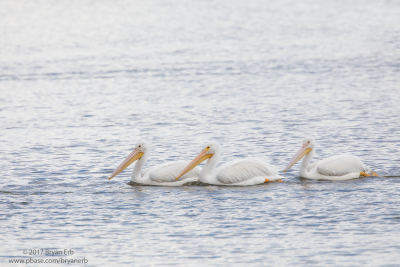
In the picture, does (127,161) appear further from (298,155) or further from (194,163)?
(298,155)

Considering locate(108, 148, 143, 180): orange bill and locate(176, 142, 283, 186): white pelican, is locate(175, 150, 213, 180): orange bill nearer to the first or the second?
locate(176, 142, 283, 186): white pelican

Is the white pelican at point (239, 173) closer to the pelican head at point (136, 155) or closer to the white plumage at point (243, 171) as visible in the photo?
the white plumage at point (243, 171)

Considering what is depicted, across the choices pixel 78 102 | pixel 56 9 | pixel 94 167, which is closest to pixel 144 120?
pixel 78 102

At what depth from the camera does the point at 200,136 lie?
13.5 m

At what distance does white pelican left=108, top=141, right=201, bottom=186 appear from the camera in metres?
9.99

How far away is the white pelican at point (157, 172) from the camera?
9.99 meters

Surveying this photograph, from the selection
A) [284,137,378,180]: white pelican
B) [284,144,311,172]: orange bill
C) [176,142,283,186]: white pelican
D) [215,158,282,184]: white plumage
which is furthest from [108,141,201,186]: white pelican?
[284,137,378,180]: white pelican

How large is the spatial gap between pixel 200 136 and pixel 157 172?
361cm

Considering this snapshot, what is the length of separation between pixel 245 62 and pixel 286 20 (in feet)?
42.3

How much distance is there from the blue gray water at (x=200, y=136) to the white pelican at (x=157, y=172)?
0.19m

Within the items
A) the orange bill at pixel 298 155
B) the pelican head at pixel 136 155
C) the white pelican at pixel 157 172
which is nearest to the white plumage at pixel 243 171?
the orange bill at pixel 298 155

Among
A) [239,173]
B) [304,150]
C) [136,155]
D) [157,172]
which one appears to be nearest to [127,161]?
[136,155]

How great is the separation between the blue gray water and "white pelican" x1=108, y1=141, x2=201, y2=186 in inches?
7.7

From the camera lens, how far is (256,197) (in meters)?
9.38
